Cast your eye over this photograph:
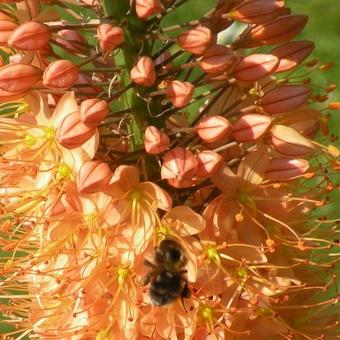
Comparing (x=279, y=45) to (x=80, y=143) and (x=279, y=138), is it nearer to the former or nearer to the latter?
(x=279, y=138)

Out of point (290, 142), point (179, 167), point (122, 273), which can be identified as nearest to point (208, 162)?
point (179, 167)

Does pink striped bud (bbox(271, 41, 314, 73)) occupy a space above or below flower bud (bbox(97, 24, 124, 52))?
below

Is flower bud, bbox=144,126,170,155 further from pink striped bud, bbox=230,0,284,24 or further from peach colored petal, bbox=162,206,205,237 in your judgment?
pink striped bud, bbox=230,0,284,24

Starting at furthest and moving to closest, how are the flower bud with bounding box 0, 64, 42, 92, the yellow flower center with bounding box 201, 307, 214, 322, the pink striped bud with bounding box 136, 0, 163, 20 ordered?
1. the yellow flower center with bounding box 201, 307, 214, 322
2. the flower bud with bounding box 0, 64, 42, 92
3. the pink striped bud with bounding box 136, 0, 163, 20

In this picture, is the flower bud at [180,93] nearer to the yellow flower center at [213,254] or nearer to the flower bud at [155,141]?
the flower bud at [155,141]

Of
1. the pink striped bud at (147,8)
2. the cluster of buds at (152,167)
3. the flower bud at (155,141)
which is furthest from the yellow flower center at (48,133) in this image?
the pink striped bud at (147,8)

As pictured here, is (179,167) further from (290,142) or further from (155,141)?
(290,142)

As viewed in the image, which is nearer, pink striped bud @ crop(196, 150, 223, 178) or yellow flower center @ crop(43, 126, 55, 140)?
pink striped bud @ crop(196, 150, 223, 178)

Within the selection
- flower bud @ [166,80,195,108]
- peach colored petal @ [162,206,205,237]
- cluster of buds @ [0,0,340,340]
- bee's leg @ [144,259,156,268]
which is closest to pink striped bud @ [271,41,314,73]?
cluster of buds @ [0,0,340,340]

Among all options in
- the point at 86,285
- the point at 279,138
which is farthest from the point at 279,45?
the point at 86,285
